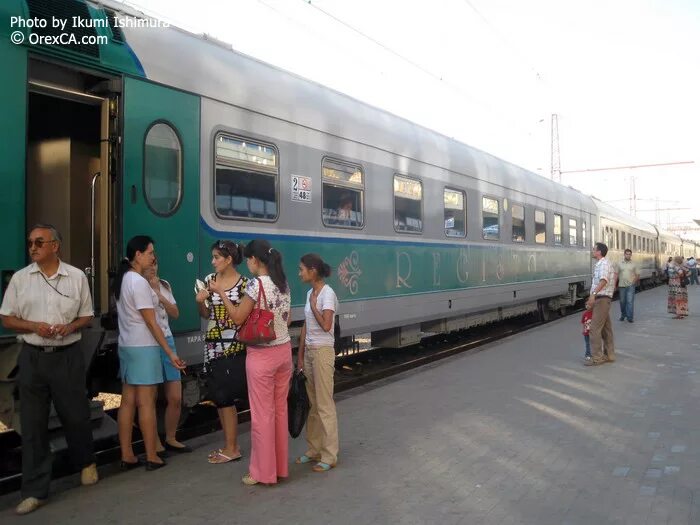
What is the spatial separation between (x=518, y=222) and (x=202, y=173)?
9.20 metres

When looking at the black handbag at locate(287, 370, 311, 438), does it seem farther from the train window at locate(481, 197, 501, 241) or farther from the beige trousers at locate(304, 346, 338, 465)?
the train window at locate(481, 197, 501, 241)

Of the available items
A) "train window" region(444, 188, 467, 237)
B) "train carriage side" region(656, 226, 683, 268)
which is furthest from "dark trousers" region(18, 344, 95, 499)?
"train carriage side" region(656, 226, 683, 268)

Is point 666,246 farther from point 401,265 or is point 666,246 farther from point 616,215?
point 401,265

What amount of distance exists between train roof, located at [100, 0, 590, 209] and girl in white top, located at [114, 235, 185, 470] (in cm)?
165

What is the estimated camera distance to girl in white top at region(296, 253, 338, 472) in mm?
5031

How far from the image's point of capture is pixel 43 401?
4.39 meters

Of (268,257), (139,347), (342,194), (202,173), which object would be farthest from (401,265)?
(139,347)

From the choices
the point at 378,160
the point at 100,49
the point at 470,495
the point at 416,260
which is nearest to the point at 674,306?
the point at 416,260

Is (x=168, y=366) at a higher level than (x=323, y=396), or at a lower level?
higher

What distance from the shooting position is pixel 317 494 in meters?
4.53

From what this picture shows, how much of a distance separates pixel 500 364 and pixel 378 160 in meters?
3.52

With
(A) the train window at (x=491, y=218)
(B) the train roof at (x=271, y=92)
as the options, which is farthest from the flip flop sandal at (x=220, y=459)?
(A) the train window at (x=491, y=218)

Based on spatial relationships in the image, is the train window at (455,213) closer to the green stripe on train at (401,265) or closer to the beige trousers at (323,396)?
the green stripe on train at (401,265)

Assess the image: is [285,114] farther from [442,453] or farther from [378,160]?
[442,453]
